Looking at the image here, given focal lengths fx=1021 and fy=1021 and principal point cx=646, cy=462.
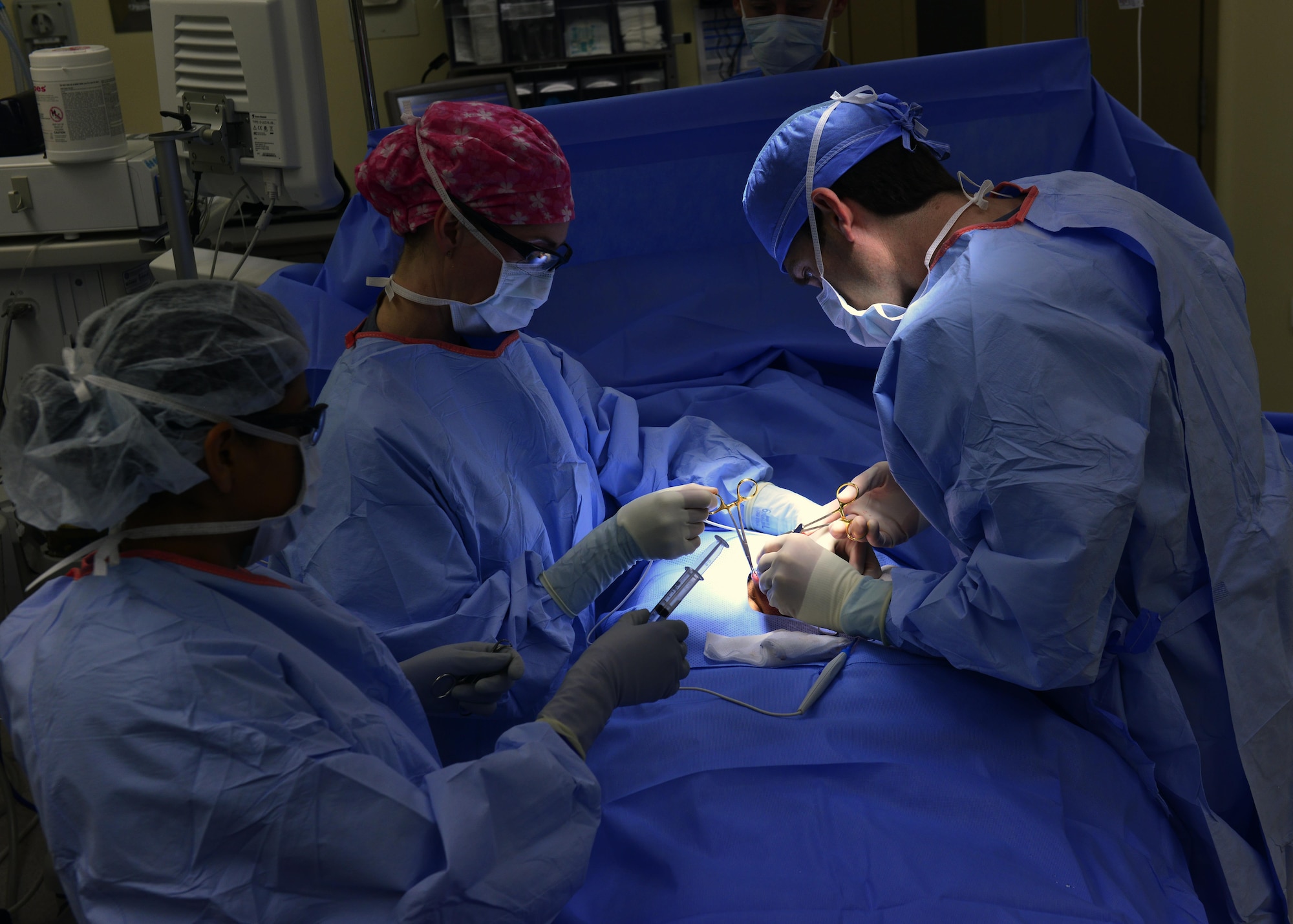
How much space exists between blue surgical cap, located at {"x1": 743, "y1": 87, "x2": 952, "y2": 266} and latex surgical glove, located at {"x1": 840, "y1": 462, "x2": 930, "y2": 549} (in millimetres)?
508

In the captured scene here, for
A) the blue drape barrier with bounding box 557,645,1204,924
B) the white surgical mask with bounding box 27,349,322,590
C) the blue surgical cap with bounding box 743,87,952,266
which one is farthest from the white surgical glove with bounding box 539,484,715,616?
the white surgical mask with bounding box 27,349,322,590

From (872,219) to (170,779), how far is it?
1238 millimetres

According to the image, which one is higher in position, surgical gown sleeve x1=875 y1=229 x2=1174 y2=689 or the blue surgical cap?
the blue surgical cap

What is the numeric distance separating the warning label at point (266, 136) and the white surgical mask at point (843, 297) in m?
0.91

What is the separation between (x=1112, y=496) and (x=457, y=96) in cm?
264

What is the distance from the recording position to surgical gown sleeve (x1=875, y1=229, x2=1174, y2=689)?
1.24 m

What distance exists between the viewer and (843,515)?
6.17ft

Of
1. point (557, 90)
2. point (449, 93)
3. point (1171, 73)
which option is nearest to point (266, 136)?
point (449, 93)

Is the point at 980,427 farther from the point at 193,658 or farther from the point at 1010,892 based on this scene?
the point at 193,658

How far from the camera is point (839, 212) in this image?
1598 millimetres

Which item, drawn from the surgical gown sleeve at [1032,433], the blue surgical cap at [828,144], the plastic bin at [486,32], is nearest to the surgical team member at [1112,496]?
the surgical gown sleeve at [1032,433]

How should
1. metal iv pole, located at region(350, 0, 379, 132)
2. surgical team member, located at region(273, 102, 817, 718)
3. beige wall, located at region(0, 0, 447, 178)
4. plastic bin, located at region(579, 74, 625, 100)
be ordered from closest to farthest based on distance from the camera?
surgical team member, located at region(273, 102, 817, 718), metal iv pole, located at region(350, 0, 379, 132), plastic bin, located at region(579, 74, 625, 100), beige wall, located at region(0, 0, 447, 178)

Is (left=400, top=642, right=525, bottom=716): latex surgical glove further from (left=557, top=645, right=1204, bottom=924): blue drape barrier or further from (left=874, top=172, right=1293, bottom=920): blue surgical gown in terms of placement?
(left=874, top=172, right=1293, bottom=920): blue surgical gown

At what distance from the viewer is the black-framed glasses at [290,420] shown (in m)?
1.02
